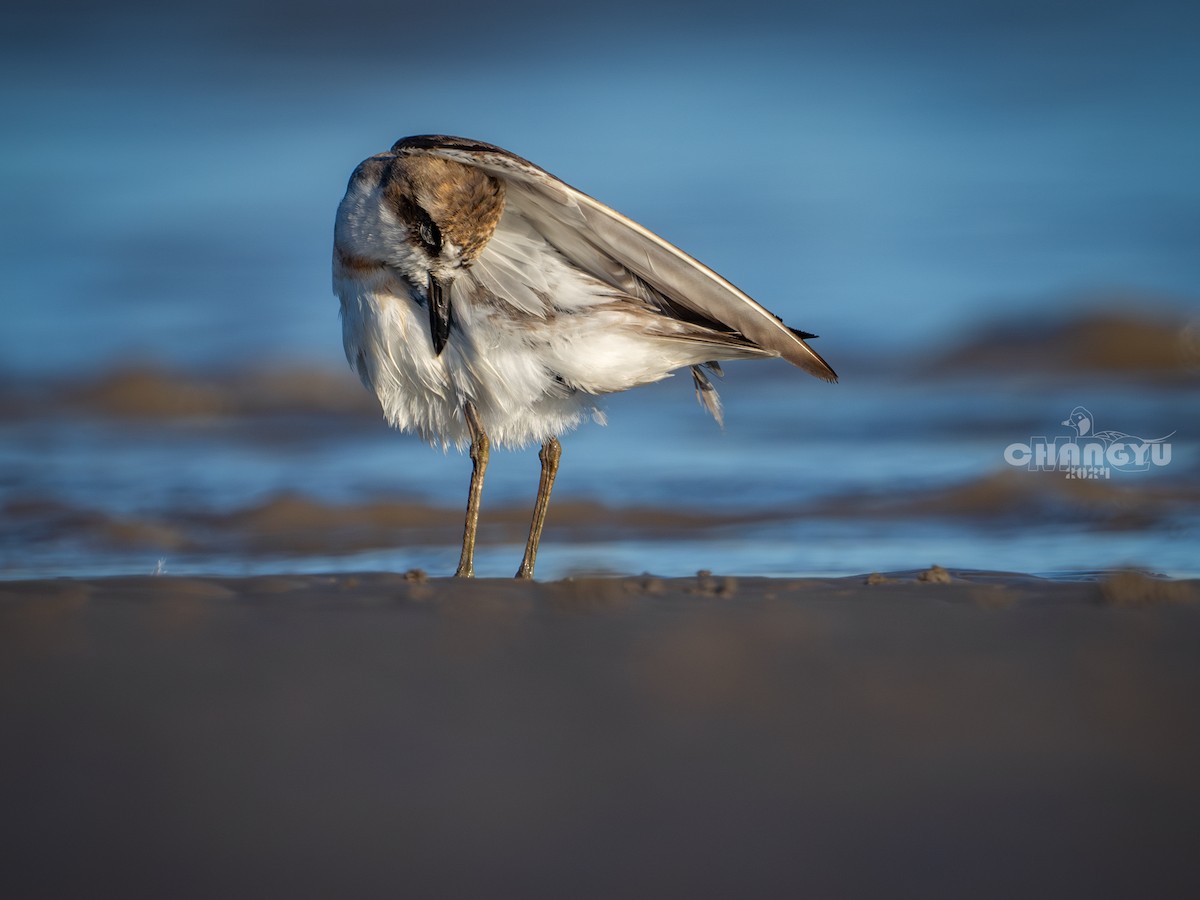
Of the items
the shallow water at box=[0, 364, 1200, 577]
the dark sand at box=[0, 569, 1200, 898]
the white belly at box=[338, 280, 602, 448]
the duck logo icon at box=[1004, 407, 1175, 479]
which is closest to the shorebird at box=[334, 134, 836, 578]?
the white belly at box=[338, 280, 602, 448]

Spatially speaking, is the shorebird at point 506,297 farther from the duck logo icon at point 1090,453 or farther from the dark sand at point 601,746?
the duck logo icon at point 1090,453

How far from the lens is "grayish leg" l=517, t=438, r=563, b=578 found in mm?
5457

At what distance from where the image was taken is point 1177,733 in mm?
2799

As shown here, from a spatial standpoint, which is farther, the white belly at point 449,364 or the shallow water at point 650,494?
the shallow water at point 650,494

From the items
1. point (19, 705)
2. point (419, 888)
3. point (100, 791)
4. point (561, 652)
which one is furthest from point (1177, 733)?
point (19, 705)

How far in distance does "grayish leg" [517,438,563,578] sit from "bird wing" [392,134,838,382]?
44.1 inches

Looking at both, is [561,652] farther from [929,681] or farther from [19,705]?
[19,705]

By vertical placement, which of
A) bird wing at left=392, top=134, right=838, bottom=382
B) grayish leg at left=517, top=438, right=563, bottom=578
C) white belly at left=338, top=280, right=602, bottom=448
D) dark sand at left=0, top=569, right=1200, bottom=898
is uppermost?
bird wing at left=392, top=134, right=838, bottom=382

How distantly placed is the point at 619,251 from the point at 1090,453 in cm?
488

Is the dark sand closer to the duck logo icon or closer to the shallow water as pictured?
the shallow water

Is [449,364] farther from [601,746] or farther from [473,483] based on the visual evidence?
[601,746]

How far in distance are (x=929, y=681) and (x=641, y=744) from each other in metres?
0.78

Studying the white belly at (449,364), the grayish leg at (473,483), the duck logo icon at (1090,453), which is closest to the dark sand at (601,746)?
the grayish leg at (473,483)

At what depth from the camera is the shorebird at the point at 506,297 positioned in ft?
16.3
